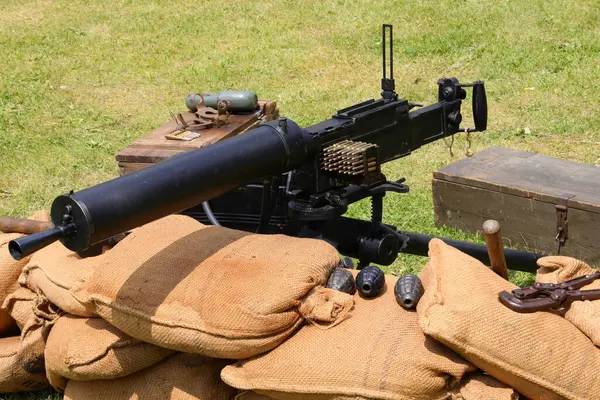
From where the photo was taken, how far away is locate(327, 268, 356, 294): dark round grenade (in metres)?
3.90

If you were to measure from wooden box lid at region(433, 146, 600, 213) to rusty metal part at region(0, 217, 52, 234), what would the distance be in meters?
3.09

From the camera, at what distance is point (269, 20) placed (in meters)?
13.5

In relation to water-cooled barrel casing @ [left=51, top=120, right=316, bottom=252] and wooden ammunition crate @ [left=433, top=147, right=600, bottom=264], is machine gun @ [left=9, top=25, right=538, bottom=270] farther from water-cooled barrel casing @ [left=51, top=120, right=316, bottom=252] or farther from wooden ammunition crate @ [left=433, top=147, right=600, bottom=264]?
wooden ammunition crate @ [left=433, top=147, right=600, bottom=264]

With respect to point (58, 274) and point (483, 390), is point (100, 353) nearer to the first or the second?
point (58, 274)

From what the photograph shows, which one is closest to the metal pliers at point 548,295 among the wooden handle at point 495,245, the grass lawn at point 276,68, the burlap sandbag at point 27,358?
the wooden handle at point 495,245

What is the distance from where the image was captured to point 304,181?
4246 mm

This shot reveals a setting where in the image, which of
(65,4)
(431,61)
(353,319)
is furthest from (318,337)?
(65,4)

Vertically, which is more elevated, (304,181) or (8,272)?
(304,181)

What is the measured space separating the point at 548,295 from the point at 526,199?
2.84 m

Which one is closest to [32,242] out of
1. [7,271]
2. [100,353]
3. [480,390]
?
[100,353]

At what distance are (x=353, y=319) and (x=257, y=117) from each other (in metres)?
3.39

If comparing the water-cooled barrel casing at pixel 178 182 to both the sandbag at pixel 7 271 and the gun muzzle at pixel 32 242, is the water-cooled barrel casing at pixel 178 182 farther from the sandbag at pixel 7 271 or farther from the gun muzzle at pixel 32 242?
the sandbag at pixel 7 271

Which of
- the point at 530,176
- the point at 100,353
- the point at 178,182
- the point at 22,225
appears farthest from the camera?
the point at 530,176

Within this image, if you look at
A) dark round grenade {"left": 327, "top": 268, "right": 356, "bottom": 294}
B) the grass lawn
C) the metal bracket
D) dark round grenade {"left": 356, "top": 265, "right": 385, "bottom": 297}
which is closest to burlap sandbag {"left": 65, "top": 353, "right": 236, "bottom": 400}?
dark round grenade {"left": 327, "top": 268, "right": 356, "bottom": 294}
